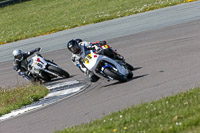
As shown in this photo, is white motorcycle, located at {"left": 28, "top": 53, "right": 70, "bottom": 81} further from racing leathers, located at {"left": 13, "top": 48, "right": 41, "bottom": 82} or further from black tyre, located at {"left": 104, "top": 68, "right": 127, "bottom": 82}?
black tyre, located at {"left": 104, "top": 68, "right": 127, "bottom": 82}

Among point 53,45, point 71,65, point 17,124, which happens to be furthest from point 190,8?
point 17,124

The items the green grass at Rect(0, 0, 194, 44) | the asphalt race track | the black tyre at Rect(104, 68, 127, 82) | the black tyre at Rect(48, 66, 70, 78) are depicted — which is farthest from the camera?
the green grass at Rect(0, 0, 194, 44)

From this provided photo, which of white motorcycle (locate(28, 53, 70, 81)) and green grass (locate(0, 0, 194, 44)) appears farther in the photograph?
green grass (locate(0, 0, 194, 44))

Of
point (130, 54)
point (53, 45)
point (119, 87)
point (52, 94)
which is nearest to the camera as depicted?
point (119, 87)

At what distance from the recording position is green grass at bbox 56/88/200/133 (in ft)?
21.3

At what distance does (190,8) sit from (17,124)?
15.0 metres

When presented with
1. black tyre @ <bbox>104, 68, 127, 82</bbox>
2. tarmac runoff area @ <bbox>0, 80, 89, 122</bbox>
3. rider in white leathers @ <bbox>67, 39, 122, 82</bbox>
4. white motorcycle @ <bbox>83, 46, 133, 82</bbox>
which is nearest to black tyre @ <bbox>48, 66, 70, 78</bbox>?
tarmac runoff area @ <bbox>0, 80, 89, 122</bbox>

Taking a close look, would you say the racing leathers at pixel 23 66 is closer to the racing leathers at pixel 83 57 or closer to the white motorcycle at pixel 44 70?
the white motorcycle at pixel 44 70

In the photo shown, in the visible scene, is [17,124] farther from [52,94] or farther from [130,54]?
[130,54]

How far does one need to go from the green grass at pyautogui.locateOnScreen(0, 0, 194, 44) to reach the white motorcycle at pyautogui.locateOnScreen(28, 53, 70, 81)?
11434 mm

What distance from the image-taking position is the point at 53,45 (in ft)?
73.4

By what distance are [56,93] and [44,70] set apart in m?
2.50

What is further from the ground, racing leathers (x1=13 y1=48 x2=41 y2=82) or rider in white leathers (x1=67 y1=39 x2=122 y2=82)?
rider in white leathers (x1=67 y1=39 x2=122 y2=82)

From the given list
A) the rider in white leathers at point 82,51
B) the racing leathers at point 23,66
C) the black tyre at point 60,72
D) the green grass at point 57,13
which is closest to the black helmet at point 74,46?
the rider in white leathers at point 82,51
